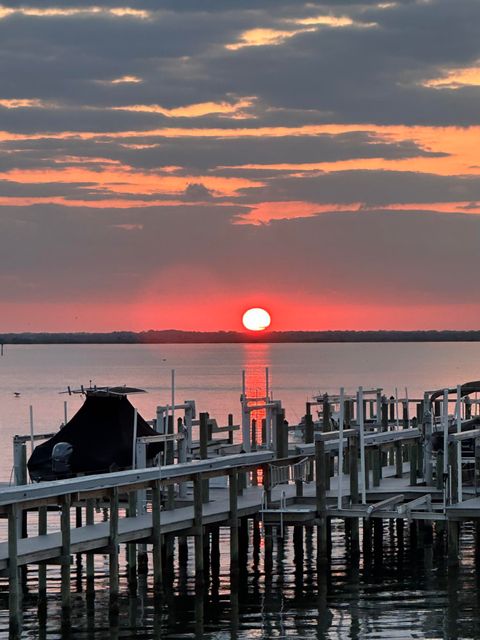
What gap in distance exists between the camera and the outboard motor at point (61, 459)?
3581 cm

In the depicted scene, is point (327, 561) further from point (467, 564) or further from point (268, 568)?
point (467, 564)

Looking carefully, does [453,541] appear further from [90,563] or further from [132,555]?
[90,563]

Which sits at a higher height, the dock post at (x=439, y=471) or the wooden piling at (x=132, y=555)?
the dock post at (x=439, y=471)

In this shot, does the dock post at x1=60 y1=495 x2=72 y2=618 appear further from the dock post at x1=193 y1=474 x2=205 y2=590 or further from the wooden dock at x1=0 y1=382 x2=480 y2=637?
the dock post at x1=193 y1=474 x2=205 y2=590

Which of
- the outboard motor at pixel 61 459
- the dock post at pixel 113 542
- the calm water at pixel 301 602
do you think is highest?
the outboard motor at pixel 61 459

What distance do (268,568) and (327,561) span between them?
1547 millimetres

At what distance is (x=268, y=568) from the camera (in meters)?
34.4

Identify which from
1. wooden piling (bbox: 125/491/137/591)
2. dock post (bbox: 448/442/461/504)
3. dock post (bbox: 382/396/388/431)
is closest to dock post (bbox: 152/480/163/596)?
wooden piling (bbox: 125/491/137/591)

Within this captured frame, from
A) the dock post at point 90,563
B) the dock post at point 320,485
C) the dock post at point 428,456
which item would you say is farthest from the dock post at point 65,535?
the dock post at point 428,456

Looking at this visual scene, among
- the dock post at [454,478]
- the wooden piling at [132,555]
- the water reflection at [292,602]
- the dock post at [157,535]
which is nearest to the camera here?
the water reflection at [292,602]

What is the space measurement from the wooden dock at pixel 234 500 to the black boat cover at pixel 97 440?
1.10 m

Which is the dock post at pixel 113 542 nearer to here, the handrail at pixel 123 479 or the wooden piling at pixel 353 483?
the handrail at pixel 123 479

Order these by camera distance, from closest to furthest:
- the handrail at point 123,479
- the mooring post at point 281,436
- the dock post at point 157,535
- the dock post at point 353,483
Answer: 1. the handrail at point 123,479
2. the dock post at point 157,535
3. the dock post at point 353,483
4. the mooring post at point 281,436

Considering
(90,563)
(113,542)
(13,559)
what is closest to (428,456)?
(90,563)
